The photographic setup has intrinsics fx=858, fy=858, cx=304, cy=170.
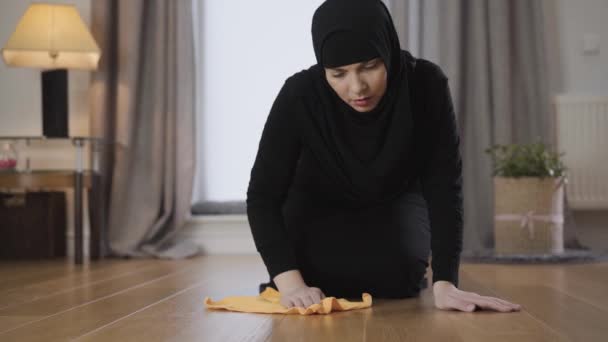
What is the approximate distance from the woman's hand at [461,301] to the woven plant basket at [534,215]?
5.37 ft

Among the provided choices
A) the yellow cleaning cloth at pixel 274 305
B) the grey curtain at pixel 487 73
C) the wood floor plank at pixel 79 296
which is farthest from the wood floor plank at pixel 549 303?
the wood floor plank at pixel 79 296

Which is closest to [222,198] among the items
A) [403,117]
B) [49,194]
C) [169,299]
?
[49,194]

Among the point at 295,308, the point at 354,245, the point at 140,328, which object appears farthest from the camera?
the point at 354,245

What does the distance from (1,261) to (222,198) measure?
103cm

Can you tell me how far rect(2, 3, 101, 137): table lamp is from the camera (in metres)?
3.54

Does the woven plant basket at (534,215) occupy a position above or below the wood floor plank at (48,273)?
above

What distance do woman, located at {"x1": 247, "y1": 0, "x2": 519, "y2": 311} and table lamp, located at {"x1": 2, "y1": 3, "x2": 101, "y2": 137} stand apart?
167cm

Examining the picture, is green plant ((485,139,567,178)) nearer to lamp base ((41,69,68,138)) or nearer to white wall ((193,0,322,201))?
white wall ((193,0,322,201))

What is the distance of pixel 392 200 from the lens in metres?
2.24

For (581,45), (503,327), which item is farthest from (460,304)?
(581,45)

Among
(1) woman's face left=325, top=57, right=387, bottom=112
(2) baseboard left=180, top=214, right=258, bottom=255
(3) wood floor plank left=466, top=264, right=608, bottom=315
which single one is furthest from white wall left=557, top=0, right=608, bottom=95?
(1) woman's face left=325, top=57, right=387, bottom=112

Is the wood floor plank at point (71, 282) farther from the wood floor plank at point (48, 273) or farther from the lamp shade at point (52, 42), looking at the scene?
the lamp shade at point (52, 42)

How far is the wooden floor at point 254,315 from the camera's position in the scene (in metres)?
1.62

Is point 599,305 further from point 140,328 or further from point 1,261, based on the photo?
point 1,261
